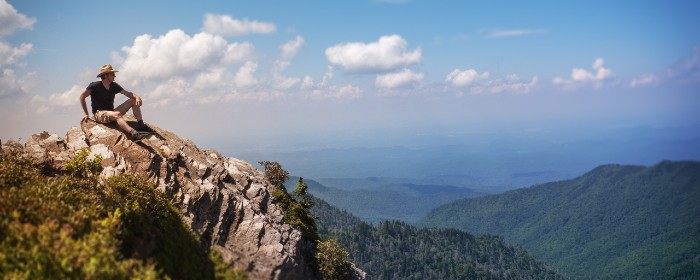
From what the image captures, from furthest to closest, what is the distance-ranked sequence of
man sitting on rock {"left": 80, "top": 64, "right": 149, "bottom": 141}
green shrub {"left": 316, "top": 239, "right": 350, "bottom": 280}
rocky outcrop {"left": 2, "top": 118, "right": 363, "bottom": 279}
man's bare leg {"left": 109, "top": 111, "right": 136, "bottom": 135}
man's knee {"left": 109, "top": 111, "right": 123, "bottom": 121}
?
1. green shrub {"left": 316, "top": 239, "right": 350, "bottom": 280}
2. man's knee {"left": 109, "top": 111, "right": 123, "bottom": 121}
3. man's bare leg {"left": 109, "top": 111, "right": 136, "bottom": 135}
4. man sitting on rock {"left": 80, "top": 64, "right": 149, "bottom": 141}
5. rocky outcrop {"left": 2, "top": 118, "right": 363, "bottom": 279}

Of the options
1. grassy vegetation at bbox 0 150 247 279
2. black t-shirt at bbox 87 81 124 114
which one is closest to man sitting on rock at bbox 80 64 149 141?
black t-shirt at bbox 87 81 124 114

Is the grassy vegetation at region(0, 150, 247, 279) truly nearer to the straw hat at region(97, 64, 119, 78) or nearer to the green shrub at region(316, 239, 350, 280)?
the straw hat at region(97, 64, 119, 78)

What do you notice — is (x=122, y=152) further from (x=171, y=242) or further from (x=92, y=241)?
(x=92, y=241)

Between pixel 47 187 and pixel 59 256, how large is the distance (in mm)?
3792

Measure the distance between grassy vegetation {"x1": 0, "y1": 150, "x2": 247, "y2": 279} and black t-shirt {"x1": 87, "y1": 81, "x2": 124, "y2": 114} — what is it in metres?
3.78

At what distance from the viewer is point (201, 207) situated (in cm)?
2069

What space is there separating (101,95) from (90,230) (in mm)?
10930

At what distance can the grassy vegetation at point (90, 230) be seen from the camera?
10.1 metres

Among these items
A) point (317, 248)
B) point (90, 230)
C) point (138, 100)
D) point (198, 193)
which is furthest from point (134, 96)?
point (317, 248)

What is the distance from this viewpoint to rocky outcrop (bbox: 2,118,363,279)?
18.7 metres

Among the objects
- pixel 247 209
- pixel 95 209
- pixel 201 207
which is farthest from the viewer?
pixel 247 209

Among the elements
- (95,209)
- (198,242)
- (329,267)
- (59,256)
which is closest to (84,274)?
(59,256)

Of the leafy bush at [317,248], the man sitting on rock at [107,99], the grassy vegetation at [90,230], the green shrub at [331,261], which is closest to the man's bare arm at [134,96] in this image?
the man sitting on rock at [107,99]

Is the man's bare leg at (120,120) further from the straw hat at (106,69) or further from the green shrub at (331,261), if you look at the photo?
the green shrub at (331,261)
